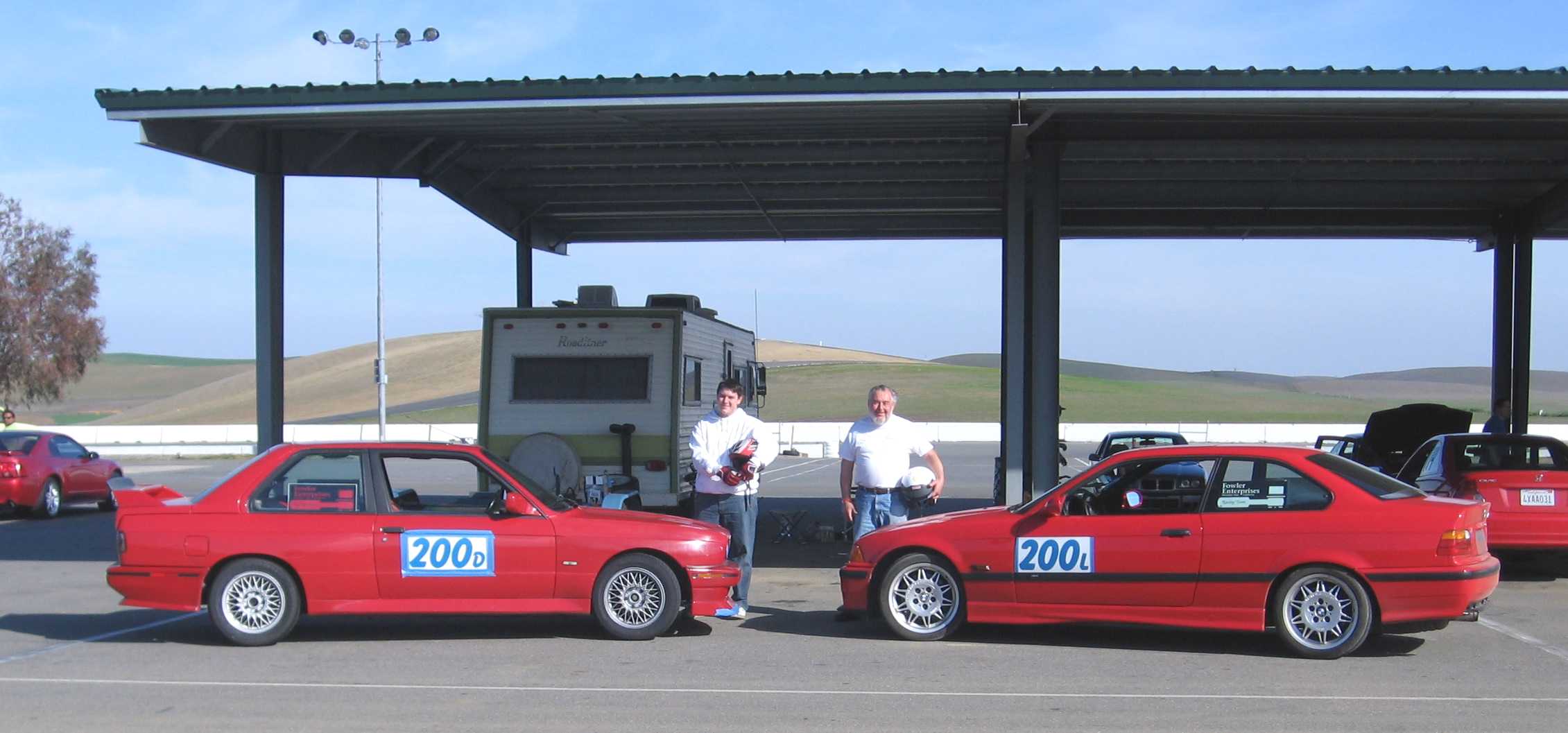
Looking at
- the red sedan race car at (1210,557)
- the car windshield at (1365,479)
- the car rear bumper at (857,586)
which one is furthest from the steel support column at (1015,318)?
the car windshield at (1365,479)

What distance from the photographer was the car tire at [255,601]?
9.15 m

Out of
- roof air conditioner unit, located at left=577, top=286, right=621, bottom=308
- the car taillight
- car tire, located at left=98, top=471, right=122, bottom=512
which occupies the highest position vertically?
roof air conditioner unit, located at left=577, top=286, right=621, bottom=308

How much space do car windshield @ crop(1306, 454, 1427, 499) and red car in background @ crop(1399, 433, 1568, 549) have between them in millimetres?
3782

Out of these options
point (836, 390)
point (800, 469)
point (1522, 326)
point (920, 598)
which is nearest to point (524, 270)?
point (920, 598)

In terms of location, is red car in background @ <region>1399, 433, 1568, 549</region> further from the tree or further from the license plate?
the tree

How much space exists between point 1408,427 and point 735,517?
12.5 m

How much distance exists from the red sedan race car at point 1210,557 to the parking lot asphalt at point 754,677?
11.7 inches

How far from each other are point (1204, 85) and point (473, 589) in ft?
24.1

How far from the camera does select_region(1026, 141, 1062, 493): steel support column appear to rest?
13.8 m

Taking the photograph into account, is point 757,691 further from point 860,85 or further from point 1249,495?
point 860,85

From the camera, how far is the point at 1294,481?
29.4ft

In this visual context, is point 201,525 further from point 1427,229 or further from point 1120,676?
point 1427,229

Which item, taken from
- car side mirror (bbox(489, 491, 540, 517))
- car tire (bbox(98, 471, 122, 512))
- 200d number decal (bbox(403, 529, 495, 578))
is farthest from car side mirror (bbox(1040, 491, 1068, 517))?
car tire (bbox(98, 471, 122, 512))

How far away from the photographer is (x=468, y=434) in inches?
2069
